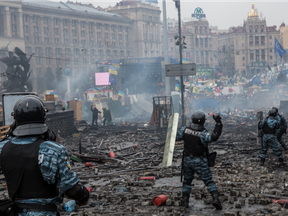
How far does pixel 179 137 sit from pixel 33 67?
3022 inches

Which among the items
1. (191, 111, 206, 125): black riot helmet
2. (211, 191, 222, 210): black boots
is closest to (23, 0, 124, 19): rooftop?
(191, 111, 206, 125): black riot helmet

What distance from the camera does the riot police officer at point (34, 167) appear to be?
290 cm

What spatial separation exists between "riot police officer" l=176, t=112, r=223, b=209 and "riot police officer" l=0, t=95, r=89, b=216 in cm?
327

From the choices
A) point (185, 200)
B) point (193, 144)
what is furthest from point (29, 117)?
point (185, 200)

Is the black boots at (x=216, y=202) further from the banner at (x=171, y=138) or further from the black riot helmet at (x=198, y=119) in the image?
the banner at (x=171, y=138)

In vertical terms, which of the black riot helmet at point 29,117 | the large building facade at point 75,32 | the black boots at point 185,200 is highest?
the large building facade at point 75,32

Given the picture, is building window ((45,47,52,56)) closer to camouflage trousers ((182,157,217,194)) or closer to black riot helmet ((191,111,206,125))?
black riot helmet ((191,111,206,125))

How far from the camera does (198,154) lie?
6020 mm

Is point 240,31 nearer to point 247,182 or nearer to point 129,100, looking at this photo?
point 129,100

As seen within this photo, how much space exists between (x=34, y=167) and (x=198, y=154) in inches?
144

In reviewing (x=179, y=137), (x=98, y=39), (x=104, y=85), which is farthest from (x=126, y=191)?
(x=98, y=39)

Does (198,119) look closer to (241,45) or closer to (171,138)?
(171,138)

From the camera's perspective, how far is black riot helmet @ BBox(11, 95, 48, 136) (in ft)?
9.76

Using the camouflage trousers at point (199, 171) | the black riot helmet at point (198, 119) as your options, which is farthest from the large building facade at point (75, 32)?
the camouflage trousers at point (199, 171)
